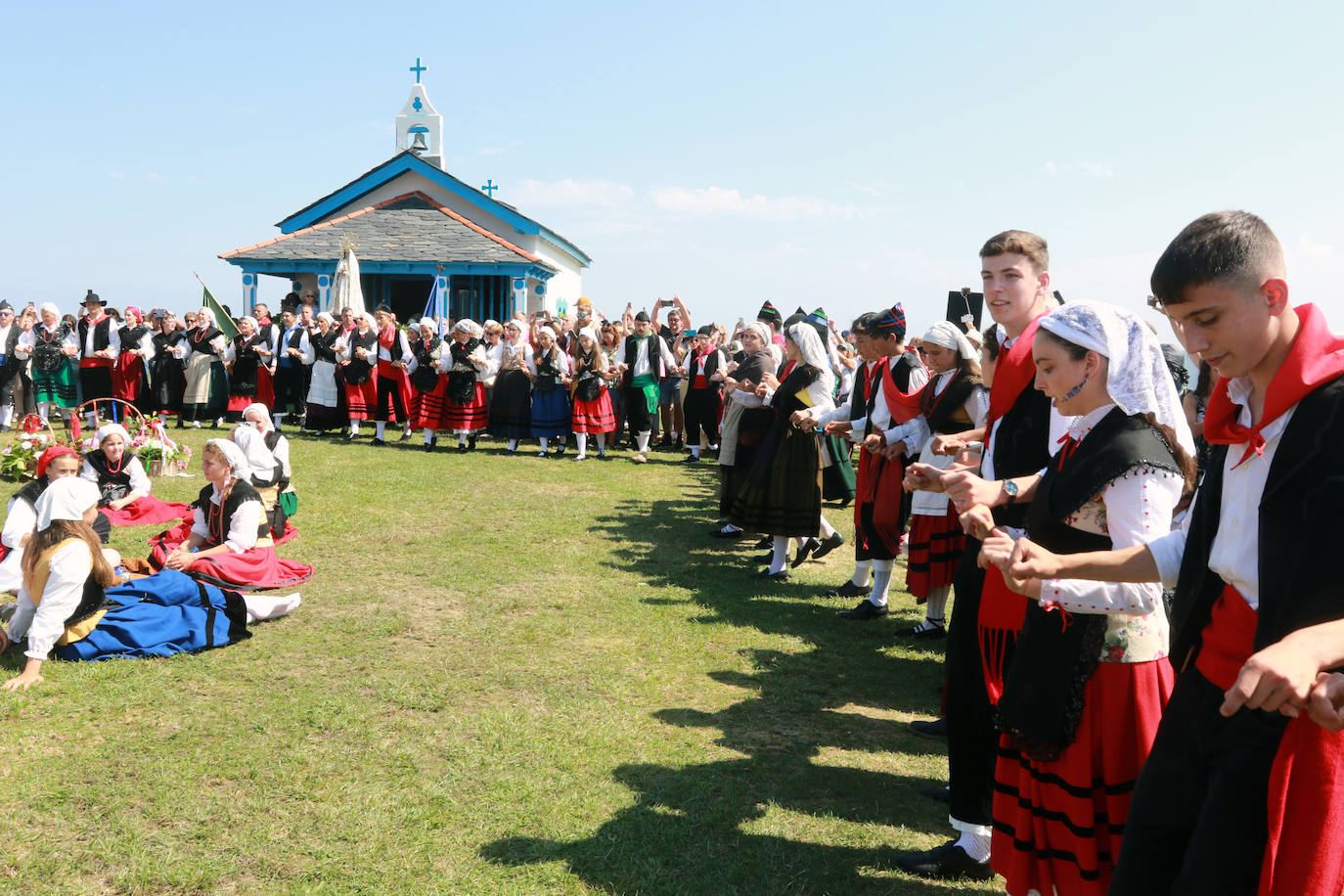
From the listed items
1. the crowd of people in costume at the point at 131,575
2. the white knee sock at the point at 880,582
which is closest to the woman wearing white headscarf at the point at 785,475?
the white knee sock at the point at 880,582

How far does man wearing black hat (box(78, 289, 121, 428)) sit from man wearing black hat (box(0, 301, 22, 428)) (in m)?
0.95

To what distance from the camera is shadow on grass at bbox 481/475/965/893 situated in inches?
130

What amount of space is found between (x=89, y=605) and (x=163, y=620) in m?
0.38

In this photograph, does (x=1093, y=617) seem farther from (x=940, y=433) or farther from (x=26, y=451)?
(x=26, y=451)

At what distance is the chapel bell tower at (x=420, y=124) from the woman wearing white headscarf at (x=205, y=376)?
43.9 feet

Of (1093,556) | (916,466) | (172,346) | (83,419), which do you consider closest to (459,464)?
(172,346)

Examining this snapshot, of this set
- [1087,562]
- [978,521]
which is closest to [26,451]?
[978,521]

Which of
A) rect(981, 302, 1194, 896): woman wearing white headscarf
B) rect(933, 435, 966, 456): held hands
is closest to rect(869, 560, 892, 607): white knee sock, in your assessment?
rect(933, 435, 966, 456): held hands

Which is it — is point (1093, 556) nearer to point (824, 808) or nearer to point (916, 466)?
point (916, 466)

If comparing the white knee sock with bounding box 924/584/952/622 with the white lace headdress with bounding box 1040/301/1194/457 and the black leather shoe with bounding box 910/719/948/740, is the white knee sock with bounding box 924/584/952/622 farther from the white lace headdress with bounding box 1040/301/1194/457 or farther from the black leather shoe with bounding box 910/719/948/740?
the white lace headdress with bounding box 1040/301/1194/457

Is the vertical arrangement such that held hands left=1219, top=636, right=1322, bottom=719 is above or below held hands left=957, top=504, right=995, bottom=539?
below

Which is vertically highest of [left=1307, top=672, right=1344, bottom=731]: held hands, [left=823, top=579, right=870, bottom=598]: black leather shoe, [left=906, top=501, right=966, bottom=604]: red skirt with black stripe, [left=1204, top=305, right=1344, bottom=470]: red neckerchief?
[left=1204, top=305, right=1344, bottom=470]: red neckerchief

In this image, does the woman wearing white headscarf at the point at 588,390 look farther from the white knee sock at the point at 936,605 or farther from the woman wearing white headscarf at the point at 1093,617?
the woman wearing white headscarf at the point at 1093,617

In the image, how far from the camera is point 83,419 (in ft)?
49.3
